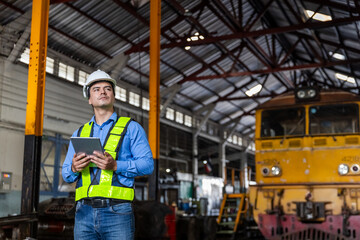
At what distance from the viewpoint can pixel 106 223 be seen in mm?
2850

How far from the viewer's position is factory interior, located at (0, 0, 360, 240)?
342 inches

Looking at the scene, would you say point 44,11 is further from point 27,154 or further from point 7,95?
point 7,95

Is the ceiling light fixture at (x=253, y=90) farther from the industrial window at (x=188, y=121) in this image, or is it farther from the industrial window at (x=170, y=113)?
the industrial window at (x=170, y=113)

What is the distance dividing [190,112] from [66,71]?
38.7 ft

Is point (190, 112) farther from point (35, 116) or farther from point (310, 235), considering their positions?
point (35, 116)

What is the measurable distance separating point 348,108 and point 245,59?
16.0 metres

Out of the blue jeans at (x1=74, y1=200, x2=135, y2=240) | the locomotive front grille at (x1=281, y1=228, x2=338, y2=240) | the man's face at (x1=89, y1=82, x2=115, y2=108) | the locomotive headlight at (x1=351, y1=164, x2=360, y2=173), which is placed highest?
the man's face at (x1=89, y1=82, x2=115, y2=108)

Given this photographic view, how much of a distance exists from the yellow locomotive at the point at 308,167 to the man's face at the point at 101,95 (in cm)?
690

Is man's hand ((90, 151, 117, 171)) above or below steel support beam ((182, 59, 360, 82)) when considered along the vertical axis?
below

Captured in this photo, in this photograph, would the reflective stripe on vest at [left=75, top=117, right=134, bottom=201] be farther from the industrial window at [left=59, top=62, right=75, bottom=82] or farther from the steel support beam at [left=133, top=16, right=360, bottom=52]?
the industrial window at [left=59, top=62, right=75, bottom=82]

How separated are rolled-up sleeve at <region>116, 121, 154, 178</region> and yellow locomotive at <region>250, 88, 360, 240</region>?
6770mm

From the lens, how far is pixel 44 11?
7.43m

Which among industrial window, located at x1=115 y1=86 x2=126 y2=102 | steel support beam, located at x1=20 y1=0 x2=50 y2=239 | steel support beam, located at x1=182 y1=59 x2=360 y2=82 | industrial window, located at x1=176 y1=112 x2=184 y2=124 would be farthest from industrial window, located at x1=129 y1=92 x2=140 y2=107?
steel support beam, located at x1=20 y1=0 x2=50 y2=239

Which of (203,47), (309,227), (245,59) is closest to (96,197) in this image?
(309,227)
